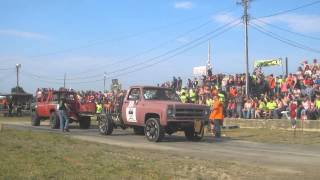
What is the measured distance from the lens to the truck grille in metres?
19.4

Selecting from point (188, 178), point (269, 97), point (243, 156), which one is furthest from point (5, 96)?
point (188, 178)

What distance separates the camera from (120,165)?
39.2 ft

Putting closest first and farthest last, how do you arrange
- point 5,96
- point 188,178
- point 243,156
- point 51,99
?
point 188,178
point 243,156
point 51,99
point 5,96

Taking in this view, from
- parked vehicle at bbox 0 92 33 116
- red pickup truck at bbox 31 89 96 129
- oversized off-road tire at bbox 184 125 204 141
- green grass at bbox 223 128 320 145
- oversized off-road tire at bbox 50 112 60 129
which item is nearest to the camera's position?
oversized off-road tire at bbox 184 125 204 141

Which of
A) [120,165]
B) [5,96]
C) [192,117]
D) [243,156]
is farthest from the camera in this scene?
[5,96]

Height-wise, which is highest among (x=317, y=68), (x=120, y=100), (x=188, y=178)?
(x=317, y=68)

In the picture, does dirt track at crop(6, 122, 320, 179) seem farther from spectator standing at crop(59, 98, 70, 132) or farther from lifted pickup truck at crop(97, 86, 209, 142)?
spectator standing at crop(59, 98, 70, 132)

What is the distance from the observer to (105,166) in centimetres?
1171

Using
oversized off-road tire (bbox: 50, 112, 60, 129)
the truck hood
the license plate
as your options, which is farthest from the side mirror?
oversized off-road tire (bbox: 50, 112, 60, 129)

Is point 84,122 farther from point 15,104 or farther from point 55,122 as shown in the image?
point 15,104

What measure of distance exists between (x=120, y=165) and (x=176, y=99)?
9407 millimetres

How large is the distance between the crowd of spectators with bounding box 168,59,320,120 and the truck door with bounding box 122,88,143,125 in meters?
7.55

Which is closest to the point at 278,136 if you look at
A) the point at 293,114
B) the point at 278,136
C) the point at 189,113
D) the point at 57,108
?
the point at 278,136

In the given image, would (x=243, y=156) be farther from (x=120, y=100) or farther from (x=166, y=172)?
(x=120, y=100)
